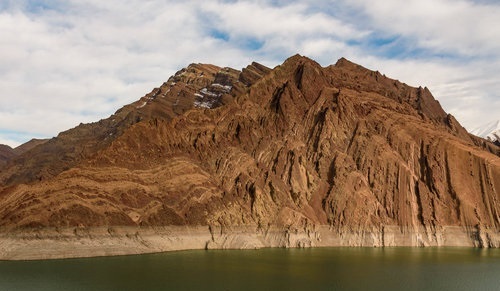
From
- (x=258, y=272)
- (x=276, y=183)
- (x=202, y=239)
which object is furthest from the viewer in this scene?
(x=276, y=183)

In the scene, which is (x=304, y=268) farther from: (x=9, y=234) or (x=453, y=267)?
(x=9, y=234)

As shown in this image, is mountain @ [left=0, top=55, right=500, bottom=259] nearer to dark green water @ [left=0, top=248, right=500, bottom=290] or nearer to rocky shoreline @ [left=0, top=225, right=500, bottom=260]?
rocky shoreline @ [left=0, top=225, right=500, bottom=260]

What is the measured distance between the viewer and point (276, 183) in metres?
92.5

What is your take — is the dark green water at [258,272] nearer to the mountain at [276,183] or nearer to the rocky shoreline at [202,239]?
the rocky shoreline at [202,239]

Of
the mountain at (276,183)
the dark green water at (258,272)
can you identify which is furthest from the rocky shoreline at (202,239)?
the dark green water at (258,272)

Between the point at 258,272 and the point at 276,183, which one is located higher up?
the point at 276,183

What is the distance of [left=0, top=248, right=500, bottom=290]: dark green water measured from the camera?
51.2m

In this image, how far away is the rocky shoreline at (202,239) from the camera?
67875 mm

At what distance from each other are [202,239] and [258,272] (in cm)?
2311

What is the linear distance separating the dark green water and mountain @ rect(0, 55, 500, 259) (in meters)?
5.04

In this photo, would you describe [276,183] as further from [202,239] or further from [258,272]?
[258,272]

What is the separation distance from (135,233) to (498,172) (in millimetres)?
65521

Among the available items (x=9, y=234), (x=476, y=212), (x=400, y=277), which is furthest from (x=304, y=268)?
(x=476, y=212)

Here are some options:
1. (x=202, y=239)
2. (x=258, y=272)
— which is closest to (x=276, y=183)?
(x=202, y=239)
